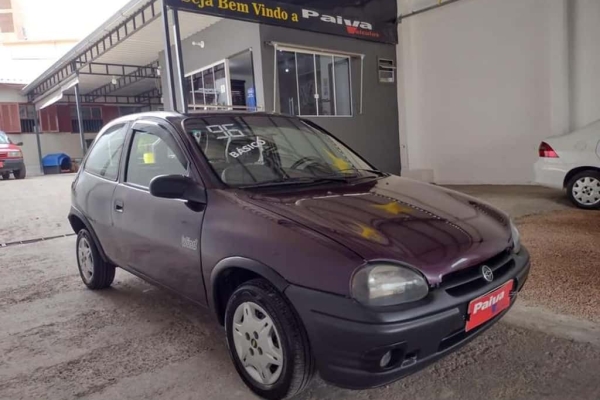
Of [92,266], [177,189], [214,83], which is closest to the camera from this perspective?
[177,189]

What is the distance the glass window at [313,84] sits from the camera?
938 cm

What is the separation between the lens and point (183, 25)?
10.1m

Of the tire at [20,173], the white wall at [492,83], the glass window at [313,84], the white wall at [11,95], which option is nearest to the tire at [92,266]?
the glass window at [313,84]

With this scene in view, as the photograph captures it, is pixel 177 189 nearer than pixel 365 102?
Yes

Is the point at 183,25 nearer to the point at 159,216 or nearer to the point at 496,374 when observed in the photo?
the point at 159,216

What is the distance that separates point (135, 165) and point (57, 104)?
78.1 ft

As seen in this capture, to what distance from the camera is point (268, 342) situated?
1.95 meters

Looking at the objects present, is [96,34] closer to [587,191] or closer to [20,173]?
[20,173]

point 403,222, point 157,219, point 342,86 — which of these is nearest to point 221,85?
point 342,86

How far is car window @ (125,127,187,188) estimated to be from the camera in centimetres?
264

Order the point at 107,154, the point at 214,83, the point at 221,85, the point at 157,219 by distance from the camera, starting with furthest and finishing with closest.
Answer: the point at 214,83, the point at 221,85, the point at 107,154, the point at 157,219

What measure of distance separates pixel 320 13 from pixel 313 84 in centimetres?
171

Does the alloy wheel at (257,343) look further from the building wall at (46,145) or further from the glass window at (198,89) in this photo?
the building wall at (46,145)

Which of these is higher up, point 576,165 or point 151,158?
point 151,158
